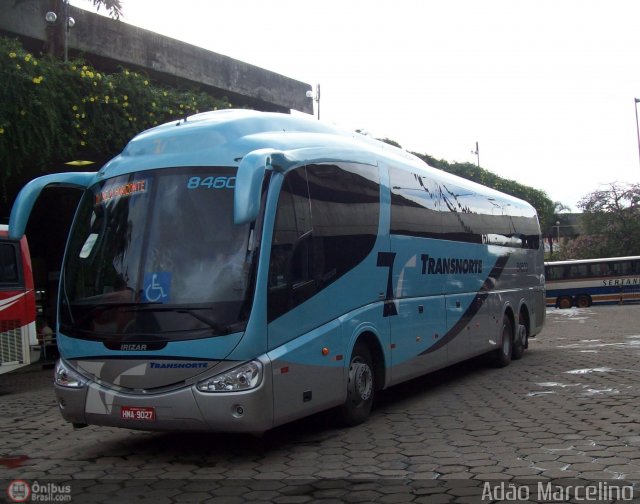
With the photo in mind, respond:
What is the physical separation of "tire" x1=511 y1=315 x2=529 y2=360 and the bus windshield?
9.56 m

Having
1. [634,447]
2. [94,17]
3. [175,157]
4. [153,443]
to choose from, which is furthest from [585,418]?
[94,17]

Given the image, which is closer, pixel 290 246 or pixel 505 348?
pixel 290 246

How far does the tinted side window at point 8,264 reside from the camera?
1345 centimetres

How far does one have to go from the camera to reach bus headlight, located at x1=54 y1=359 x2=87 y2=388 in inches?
279

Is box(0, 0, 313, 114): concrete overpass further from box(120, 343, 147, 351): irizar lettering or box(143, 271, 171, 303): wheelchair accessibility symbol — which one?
box(120, 343, 147, 351): irizar lettering

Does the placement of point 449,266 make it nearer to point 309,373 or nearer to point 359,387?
point 359,387

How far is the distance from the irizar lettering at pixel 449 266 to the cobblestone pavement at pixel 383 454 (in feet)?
5.84

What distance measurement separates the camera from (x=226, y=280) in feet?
22.0

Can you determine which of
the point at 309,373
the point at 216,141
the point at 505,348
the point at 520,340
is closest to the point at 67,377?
the point at 309,373

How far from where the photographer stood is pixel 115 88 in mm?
16297

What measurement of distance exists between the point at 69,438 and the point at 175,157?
346cm

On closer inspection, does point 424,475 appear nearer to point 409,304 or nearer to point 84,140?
point 409,304

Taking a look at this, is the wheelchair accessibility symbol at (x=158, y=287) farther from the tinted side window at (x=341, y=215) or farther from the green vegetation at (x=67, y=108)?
the green vegetation at (x=67, y=108)

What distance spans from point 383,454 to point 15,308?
884 cm
